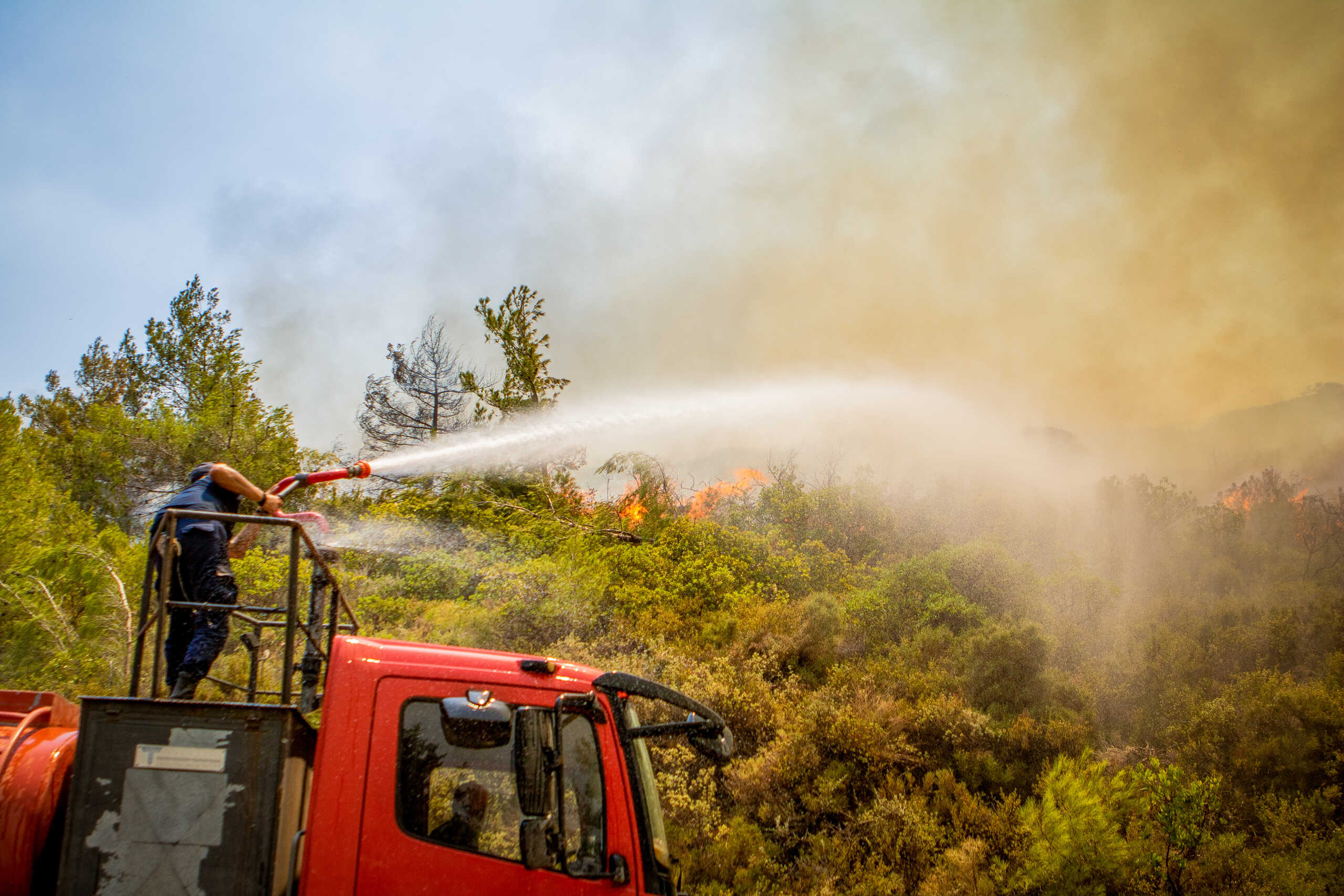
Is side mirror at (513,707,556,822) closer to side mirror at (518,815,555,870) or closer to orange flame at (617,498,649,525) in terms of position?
side mirror at (518,815,555,870)

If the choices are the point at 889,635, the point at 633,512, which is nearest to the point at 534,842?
the point at 889,635

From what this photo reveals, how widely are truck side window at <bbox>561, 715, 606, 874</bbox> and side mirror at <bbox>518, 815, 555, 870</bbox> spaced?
17cm

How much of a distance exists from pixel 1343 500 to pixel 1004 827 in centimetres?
1222

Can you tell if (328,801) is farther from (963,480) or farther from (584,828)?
(963,480)

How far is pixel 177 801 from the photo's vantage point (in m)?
2.82

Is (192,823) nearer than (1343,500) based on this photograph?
Yes

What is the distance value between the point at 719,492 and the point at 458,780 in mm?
17865

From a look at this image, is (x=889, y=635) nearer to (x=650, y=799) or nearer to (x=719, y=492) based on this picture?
(x=719, y=492)

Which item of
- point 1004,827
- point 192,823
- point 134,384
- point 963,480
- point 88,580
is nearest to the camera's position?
point 192,823

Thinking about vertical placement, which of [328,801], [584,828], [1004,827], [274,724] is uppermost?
[274,724]

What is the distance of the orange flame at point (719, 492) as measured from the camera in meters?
19.7

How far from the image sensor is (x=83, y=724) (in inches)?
111

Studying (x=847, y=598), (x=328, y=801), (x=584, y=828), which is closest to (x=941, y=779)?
(x=847, y=598)

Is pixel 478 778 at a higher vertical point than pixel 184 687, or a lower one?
lower
